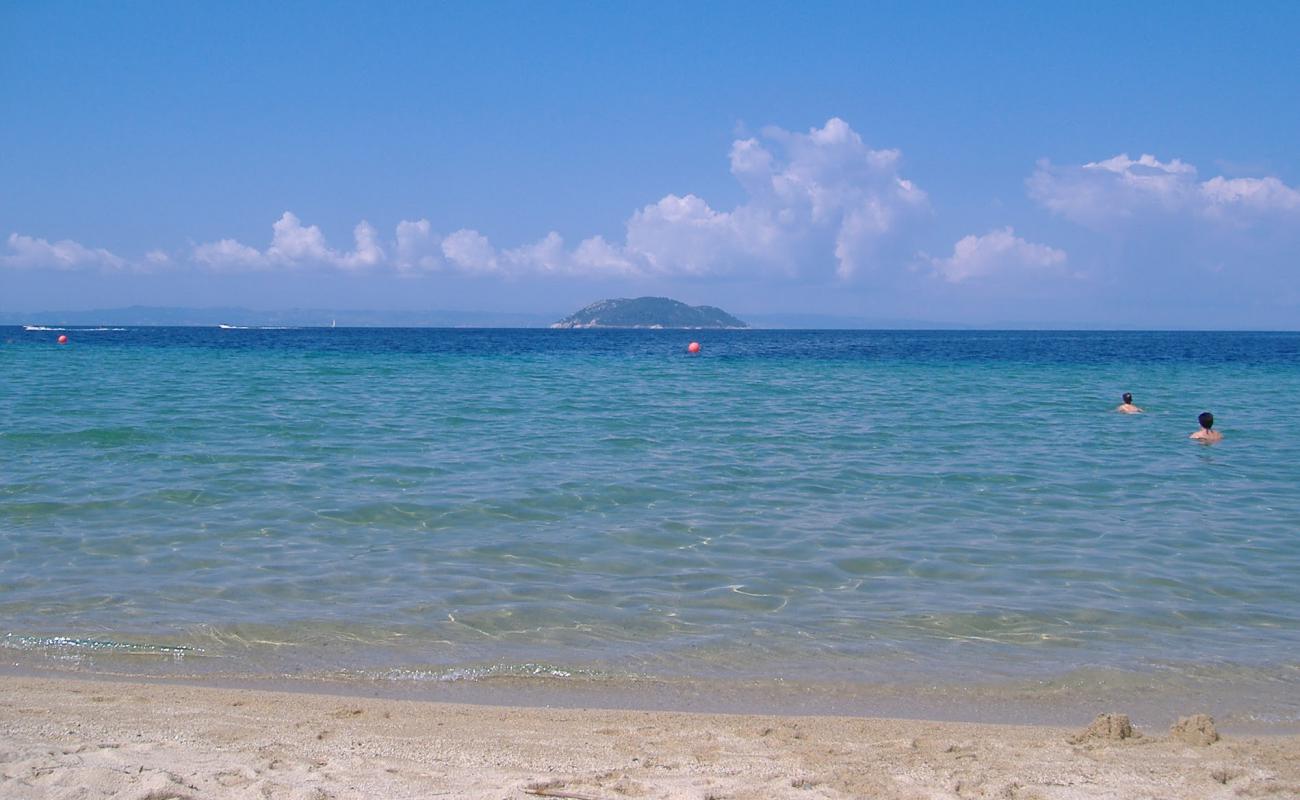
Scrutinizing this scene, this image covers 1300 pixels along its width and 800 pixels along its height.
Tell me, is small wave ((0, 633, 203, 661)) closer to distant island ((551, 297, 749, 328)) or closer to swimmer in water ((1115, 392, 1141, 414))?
swimmer in water ((1115, 392, 1141, 414))

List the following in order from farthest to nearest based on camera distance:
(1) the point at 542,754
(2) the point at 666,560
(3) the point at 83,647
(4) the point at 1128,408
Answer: (4) the point at 1128,408 < (2) the point at 666,560 < (3) the point at 83,647 < (1) the point at 542,754

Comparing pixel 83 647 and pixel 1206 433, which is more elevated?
pixel 1206 433

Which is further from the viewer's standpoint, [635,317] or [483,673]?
[635,317]

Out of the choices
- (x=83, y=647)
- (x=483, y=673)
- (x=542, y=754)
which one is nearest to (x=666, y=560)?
(x=483, y=673)

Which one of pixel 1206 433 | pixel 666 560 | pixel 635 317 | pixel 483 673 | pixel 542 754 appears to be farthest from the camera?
pixel 635 317

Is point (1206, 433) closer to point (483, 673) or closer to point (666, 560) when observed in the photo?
point (666, 560)

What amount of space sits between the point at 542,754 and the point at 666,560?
4068 mm

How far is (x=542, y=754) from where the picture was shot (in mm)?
4887

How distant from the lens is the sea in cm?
630

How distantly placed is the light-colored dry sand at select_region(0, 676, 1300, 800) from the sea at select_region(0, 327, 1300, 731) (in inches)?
17.3

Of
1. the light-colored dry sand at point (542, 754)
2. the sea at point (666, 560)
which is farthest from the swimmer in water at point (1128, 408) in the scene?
the light-colored dry sand at point (542, 754)

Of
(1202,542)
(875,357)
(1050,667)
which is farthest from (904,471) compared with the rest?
(875,357)

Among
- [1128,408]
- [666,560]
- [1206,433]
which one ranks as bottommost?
[666,560]

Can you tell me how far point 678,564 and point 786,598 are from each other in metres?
1.25
